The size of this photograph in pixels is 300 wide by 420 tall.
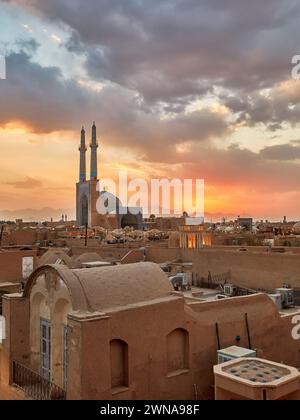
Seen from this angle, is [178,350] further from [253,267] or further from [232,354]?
[253,267]

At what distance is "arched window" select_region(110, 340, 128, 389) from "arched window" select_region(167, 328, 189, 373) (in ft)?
4.51

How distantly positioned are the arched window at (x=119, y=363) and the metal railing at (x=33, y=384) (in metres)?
1.40

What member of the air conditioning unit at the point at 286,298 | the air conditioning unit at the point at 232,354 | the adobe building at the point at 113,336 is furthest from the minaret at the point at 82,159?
the air conditioning unit at the point at 232,354

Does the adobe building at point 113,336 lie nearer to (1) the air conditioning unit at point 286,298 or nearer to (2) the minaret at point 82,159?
(1) the air conditioning unit at point 286,298

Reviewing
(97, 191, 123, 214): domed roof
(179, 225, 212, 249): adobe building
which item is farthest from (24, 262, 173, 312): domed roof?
→ (97, 191, 123, 214): domed roof

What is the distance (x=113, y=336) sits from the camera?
29.7 feet

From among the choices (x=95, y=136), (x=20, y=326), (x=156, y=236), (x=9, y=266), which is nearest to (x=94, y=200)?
(x=95, y=136)

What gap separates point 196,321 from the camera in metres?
11.0

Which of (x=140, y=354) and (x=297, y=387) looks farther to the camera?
(x=140, y=354)

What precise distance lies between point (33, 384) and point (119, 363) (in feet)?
9.12

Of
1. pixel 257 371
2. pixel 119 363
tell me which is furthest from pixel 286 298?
pixel 119 363

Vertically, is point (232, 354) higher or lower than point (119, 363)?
lower
